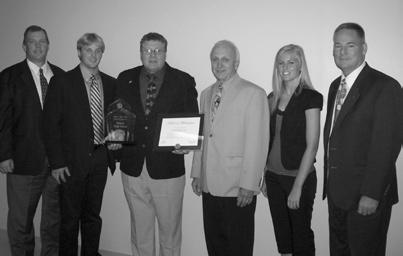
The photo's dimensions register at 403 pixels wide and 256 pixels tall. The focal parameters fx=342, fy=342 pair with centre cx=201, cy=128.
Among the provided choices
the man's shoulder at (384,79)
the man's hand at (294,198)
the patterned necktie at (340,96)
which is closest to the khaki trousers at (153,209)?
the man's hand at (294,198)

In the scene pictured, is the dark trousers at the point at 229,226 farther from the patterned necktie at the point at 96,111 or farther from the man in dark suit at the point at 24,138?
the man in dark suit at the point at 24,138

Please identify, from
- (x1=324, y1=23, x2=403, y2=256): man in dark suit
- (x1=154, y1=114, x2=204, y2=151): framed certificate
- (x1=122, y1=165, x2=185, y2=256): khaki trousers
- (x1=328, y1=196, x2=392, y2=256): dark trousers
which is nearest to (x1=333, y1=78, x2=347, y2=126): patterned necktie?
(x1=324, y1=23, x2=403, y2=256): man in dark suit

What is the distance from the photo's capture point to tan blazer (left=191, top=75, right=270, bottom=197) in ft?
7.61

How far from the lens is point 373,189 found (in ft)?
6.27

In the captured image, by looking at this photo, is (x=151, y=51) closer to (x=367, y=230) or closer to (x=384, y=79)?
(x=384, y=79)

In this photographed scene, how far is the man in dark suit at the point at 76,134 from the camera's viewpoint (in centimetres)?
269

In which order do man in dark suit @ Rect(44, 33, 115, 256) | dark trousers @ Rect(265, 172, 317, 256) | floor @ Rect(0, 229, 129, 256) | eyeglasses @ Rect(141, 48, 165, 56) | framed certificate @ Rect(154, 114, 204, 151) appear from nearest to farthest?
dark trousers @ Rect(265, 172, 317, 256) < framed certificate @ Rect(154, 114, 204, 151) < eyeglasses @ Rect(141, 48, 165, 56) < man in dark suit @ Rect(44, 33, 115, 256) < floor @ Rect(0, 229, 129, 256)

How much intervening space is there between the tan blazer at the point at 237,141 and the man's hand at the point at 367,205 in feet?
2.15

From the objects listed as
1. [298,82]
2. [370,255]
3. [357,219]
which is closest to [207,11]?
[298,82]

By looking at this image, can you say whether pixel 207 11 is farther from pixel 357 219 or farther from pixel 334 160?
pixel 357 219

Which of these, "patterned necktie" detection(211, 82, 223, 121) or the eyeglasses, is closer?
"patterned necktie" detection(211, 82, 223, 121)

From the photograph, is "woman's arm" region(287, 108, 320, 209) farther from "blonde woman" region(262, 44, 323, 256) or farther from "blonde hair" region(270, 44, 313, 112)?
"blonde hair" region(270, 44, 313, 112)

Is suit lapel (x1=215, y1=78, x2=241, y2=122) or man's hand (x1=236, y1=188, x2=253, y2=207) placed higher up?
suit lapel (x1=215, y1=78, x2=241, y2=122)

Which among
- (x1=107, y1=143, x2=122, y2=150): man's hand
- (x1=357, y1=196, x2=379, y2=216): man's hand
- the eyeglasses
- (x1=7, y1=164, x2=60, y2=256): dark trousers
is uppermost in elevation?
the eyeglasses
